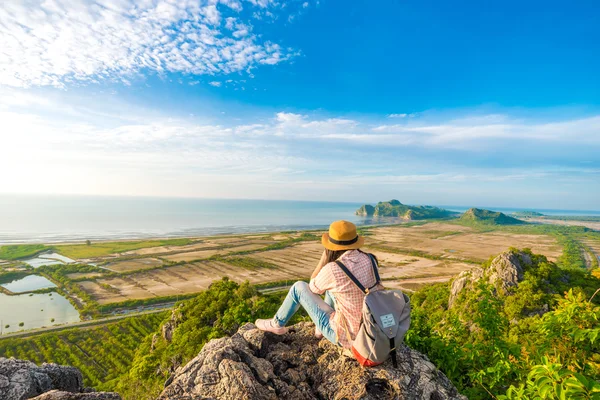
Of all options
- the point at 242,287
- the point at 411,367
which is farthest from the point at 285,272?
the point at 411,367

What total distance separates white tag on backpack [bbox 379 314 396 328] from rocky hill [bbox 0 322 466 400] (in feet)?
2.70

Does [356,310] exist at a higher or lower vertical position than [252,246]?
higher

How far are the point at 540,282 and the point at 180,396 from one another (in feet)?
66.2

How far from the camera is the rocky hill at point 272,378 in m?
3.31

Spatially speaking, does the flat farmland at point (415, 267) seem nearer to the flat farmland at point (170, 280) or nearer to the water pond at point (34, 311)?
the flat farmland at point (170, 280)

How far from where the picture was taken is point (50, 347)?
26.5 metres

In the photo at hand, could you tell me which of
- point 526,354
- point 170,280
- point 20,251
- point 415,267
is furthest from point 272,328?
point 20,251

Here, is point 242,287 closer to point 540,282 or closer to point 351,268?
point 351,268

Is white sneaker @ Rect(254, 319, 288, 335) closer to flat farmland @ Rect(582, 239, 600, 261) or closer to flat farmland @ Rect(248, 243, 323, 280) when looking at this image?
flat farmland @ Rect(248, 243, 323, 280)

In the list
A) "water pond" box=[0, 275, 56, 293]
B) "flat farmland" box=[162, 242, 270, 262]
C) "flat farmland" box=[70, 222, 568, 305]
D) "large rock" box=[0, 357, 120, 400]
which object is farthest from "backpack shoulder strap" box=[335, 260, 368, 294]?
"flat farmland" box=[162, 242, 270, 262]

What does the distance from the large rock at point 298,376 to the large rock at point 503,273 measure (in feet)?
50.5

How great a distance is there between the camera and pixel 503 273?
56.4 ft

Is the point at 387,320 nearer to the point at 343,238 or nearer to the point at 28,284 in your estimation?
the point at 343,238

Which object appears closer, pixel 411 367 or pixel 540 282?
pixel 411 367
